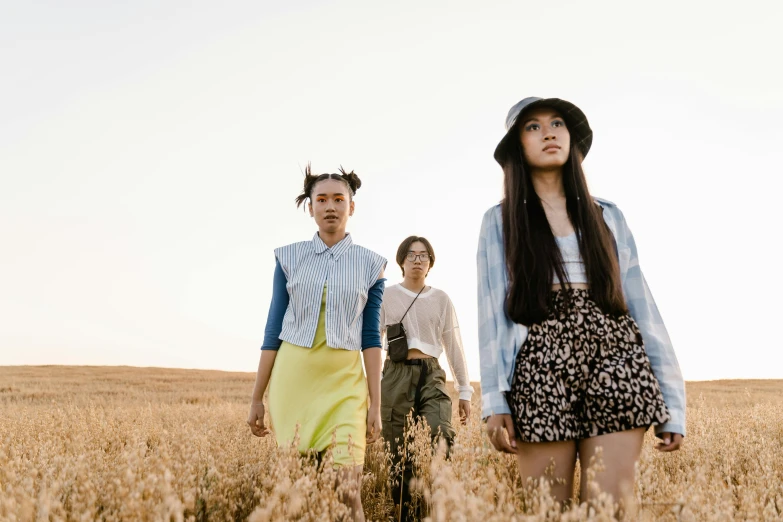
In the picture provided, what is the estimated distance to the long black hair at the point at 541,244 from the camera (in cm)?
258

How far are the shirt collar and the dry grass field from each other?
4.07 ft

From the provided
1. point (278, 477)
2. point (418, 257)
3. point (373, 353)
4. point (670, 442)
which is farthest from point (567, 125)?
point (418, 257)

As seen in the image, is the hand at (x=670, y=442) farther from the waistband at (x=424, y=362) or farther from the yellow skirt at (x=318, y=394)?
the waistband at (x=424, y=362)

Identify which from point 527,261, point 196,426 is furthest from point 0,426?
point 527,261

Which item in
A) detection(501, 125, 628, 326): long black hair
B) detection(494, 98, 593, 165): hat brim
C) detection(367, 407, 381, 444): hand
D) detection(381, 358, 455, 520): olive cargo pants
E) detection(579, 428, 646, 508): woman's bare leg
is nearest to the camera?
detection(579, 428, 646, 508): woman's bare leg

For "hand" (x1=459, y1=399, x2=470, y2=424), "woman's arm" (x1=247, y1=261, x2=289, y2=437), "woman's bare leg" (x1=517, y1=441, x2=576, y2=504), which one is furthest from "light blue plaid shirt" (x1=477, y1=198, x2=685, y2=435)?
"hand" (x1=459, y1=399, x2=470, y2=424)

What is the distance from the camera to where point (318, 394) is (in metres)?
3.49

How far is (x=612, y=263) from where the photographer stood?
2648 mm

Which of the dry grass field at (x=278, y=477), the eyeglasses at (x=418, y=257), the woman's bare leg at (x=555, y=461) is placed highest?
the eyeglasses at (x=418, y=257)

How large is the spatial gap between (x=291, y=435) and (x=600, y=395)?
179cm

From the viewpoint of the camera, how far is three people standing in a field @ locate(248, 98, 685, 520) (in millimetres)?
2447

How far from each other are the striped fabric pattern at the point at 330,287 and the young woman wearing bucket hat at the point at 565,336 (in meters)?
1.06

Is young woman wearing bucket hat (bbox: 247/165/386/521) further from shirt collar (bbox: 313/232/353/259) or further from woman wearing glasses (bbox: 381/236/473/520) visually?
woman wearing glasses (bbox: 381/236/473/520)

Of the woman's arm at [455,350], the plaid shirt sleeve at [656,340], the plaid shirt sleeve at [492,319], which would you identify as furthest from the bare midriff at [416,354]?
the plaid shirt sleeve at [656,340]
